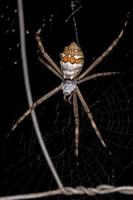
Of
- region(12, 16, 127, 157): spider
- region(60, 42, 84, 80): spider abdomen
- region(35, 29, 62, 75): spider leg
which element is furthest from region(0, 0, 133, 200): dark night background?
region(60, 42, 84, 80): spider abdomen

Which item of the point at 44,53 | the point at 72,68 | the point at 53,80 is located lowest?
the point at 72,68

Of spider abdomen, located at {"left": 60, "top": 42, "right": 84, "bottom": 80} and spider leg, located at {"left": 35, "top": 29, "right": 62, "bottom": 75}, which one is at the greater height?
spider leg, located at {"left": 35, "top": 29, "right": 62, "bottom": 75}

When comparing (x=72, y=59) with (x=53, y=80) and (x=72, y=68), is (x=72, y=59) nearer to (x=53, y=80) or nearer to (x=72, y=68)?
(x=72, y=68)

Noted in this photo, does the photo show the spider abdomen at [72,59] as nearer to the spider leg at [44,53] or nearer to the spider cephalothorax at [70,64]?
the spider cephalothorax at [70,64]

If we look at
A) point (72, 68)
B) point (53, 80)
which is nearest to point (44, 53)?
point (72, 68)

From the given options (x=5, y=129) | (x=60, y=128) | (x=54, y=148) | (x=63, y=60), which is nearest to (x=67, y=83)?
(x=63, y=60)

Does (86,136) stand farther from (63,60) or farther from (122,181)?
(122,181)

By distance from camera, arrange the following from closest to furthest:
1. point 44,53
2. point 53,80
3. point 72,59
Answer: point 72,59, point 44,53, point 53,80

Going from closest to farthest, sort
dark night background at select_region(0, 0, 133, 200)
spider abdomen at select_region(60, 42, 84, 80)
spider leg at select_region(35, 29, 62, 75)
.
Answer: spider abdomen at select_region(60, 42, 84, 80) → spider leg at select_region(35, 29, 62, 75) → dark night background at select_region(0, 0, 133, 200)

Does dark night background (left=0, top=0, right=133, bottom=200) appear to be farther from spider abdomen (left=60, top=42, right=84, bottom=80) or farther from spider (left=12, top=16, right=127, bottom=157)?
spider abdomen (left=60, top=42, right=84, bottom=80)
